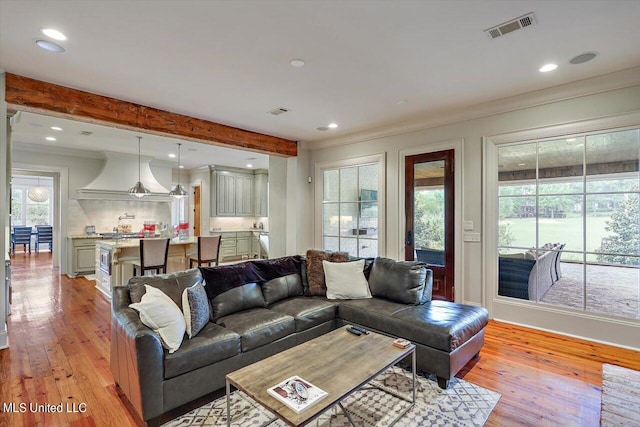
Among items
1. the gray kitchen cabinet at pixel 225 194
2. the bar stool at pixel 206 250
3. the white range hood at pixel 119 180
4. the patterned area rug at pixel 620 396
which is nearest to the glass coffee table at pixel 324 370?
the patterned area rug at pixel 620 396

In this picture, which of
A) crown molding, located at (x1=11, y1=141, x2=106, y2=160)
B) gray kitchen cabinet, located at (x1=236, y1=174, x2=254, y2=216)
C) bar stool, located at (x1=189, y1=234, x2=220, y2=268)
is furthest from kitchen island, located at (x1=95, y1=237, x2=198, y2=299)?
gray kitchen cabinet, located at (x1=236, y1=174, x2=254, y2=216)

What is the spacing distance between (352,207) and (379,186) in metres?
0.67

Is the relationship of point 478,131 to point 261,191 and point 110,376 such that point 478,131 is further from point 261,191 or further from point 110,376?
point 261,191

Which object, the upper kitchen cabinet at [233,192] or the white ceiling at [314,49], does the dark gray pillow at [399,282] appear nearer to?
the white ceiling at [314,49]

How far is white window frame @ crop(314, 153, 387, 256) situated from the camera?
5.18m

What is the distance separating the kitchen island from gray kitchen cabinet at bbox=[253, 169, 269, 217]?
4.16 m

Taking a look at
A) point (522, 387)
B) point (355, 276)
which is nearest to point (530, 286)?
point (522, 387)

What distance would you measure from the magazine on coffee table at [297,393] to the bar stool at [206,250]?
427cm

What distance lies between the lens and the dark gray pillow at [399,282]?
3270 mm

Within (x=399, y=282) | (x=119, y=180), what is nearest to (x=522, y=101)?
(x=399, y=282)

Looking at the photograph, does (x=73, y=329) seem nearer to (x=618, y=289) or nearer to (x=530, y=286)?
(x=530, y=286)

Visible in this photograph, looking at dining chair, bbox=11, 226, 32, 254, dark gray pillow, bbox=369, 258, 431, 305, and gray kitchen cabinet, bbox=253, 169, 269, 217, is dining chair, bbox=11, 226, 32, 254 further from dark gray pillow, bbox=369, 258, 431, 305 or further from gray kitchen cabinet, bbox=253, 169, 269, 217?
dark gray pillow, bbox=369, 258, 431, 305

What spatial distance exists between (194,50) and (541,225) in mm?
4155

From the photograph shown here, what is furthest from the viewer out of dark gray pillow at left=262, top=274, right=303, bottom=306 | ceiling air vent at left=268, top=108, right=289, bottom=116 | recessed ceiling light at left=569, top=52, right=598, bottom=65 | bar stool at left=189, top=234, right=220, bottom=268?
bar stool at left=189, top=234, right=220, bottom=268
